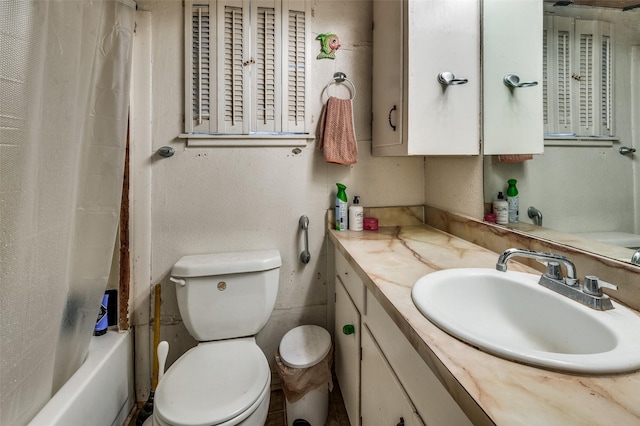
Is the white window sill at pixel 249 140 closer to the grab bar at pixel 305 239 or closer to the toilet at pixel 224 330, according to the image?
the grab bar at pixel 305 239

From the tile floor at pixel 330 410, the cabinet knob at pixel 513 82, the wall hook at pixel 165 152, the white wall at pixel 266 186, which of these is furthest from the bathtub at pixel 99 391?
the cabinet knob at pixel 513 82

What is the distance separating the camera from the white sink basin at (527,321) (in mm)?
489

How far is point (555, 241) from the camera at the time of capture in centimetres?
94

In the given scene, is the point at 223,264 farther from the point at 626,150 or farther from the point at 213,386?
the point at 626,150

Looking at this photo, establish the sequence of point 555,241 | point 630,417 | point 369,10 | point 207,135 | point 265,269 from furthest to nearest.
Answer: point 369,10 → point 207,135 → point 265,269 → point 555,241 → point 630,417

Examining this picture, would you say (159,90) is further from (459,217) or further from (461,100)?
(459,217)

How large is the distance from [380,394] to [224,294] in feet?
2.55

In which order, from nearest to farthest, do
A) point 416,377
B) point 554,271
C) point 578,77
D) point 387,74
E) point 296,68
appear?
1. point 416,377
2. point 554,271
3. point 578,77
4. point 387,74
5. point 296,68

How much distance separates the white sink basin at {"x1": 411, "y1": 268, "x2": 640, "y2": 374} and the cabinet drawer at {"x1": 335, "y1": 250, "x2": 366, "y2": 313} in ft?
1.05

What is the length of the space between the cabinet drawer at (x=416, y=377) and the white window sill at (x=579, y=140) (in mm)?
787

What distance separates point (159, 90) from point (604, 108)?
67.8 inches

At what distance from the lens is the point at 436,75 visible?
1.25 metres

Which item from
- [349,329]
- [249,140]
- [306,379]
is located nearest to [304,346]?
[306,379]

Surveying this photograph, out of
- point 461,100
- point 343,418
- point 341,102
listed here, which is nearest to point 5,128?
point 341,102
